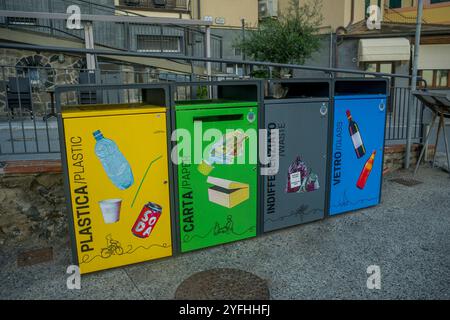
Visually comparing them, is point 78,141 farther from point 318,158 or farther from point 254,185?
point 318,158

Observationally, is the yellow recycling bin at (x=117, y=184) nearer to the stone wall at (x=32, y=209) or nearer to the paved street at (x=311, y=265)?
the paved street at (x=311, y=265)

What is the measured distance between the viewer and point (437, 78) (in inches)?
613

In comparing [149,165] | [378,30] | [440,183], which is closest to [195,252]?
[149,165]

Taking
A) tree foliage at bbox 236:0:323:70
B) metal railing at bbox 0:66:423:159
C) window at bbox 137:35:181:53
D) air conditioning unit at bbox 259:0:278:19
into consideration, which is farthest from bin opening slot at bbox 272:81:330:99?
air conditioning unit at bbox 259:0:278:19

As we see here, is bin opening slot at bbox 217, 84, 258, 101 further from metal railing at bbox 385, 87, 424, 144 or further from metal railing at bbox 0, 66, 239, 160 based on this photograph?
metal railing at bbox 385, 87, 424, 144

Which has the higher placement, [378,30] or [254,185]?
[378,30]

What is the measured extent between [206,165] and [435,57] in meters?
15.1

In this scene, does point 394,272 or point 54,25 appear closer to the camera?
point 394,272

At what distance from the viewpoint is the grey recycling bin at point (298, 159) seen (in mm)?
3848

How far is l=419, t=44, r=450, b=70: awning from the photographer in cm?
1502

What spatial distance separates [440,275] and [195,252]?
6.95 feet

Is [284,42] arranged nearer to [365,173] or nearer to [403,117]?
[403,117]

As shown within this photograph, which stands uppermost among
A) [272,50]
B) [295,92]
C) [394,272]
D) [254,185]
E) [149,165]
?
[272,50]

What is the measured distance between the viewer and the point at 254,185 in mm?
3783
